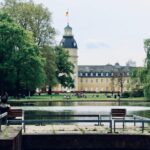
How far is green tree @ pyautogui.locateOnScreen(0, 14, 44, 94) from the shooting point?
7112 centimetres

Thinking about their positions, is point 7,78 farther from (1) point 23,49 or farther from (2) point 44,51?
(2) point 44,51

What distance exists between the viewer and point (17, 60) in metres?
72.0

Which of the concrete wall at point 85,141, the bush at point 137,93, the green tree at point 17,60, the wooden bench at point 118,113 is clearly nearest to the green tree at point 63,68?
the bush at point 137,93

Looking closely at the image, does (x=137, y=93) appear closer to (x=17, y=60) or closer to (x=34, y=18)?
(x=34, y=18)

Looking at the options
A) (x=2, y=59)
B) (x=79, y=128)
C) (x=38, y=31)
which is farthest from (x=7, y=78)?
(x=79, y=128)

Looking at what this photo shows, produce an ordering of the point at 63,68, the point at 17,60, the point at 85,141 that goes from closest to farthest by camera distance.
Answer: the point at 85,141 → the point at 17,60 → the point at 63,68

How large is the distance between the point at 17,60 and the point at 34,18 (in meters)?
16.6

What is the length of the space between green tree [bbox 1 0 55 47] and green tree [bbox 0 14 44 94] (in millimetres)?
12164

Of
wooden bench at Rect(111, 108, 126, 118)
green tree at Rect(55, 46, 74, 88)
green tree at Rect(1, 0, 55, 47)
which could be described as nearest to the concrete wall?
wooden bench at Rect(111, 108, 126, 118)

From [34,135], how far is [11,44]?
52.4m

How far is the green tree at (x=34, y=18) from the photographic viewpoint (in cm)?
8681

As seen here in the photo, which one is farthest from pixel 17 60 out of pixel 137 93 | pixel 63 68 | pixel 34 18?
pixel 63 68

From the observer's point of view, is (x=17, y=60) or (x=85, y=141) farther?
(x=17, y=60)

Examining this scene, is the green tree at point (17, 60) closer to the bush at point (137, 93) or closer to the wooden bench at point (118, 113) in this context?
the wooden bench at point (118, 113)
